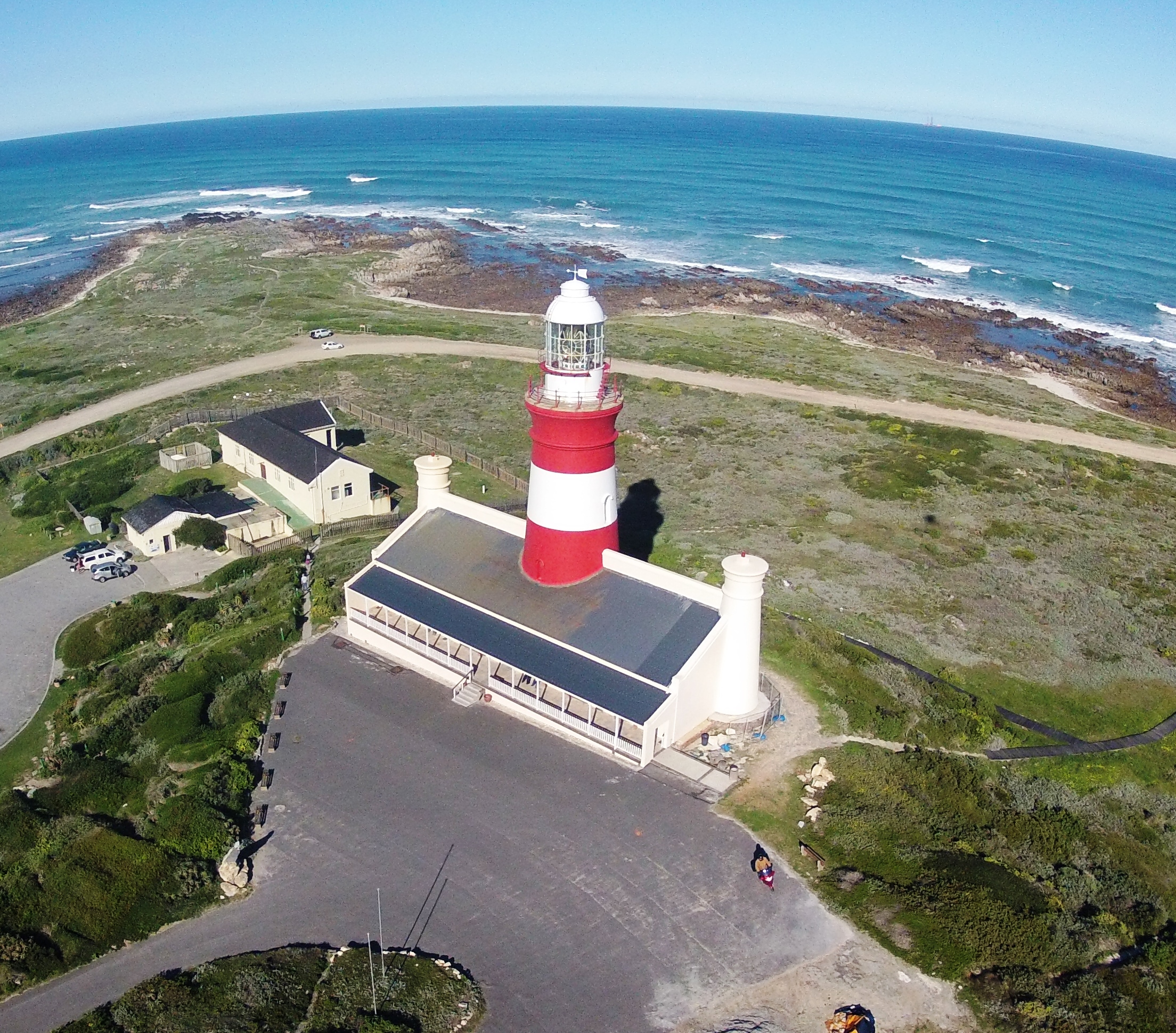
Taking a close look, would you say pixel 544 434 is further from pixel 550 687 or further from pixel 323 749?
pixel 323 749

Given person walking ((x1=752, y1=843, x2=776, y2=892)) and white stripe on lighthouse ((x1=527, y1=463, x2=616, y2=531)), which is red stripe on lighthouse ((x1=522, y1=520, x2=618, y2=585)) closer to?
white stripe on lighthouse ((x1=527, y1=463, x2=616, y2=531))

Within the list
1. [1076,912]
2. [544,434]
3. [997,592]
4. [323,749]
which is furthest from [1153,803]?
[323,749]

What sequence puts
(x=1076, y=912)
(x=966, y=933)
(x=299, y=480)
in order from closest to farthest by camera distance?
1. (x=966, y=933)
2. (x=1076, y=912)
3. (x=299, y=480)

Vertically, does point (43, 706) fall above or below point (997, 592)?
below

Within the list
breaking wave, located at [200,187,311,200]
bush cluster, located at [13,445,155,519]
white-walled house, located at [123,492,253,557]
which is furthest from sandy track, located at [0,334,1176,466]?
breaking wave, located at [200,187,311,200]

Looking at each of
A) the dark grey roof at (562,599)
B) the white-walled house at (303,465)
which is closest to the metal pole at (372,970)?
the dark grey roof at (562,599)

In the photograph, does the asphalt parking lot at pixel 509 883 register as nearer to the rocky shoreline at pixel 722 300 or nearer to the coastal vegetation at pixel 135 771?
the coastal vegetation at pixel 135 771

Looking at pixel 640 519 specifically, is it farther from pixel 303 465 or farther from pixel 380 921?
pixel 380 921
